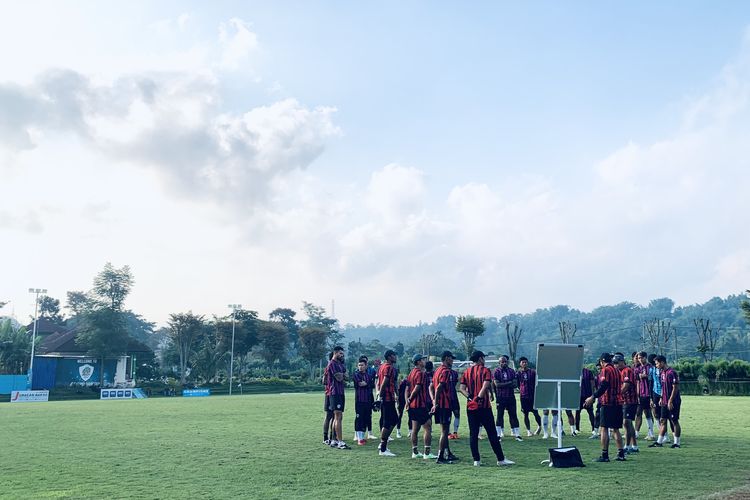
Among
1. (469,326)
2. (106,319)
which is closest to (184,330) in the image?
(106,319)

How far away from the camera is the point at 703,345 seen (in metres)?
50.9

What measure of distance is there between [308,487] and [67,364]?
6041cm

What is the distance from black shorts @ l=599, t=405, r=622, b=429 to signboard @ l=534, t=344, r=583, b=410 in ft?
1.73

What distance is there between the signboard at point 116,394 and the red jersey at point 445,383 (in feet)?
151

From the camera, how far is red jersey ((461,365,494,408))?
1125 cm

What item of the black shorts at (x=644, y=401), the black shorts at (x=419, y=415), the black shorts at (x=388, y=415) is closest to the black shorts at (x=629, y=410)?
the black shorts at (x=644, y=401)

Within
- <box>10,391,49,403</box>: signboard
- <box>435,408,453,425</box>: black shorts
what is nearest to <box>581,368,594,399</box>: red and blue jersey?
<box>435,408,453,425</box>: black shorts

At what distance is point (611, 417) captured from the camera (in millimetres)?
11797

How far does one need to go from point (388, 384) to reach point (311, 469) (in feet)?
11.0

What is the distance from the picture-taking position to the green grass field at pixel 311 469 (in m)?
8.97

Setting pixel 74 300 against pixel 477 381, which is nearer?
pixel 477 381

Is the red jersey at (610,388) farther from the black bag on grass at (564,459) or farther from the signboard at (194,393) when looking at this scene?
the signboard at (194,393)

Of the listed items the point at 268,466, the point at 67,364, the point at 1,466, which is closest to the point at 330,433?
the point at 268,466

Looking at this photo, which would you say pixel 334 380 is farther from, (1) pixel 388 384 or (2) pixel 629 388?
(2) pixel 629 388
